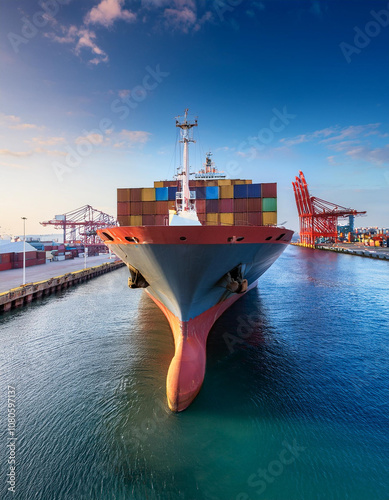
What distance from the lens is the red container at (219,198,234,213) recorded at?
15.4 m

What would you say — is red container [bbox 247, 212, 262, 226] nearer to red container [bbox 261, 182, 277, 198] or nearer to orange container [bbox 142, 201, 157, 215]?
red container [bbox 261, 182, 277, 198]

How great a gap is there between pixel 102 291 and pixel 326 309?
2110 centimetres

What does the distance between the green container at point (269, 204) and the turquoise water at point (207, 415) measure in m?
7.66

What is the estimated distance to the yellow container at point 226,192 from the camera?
15.5 m

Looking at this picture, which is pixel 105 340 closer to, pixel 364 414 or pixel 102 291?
pixel 364 414

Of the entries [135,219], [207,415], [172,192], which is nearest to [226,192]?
[172,192]

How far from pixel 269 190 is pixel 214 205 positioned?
3869 millimetres

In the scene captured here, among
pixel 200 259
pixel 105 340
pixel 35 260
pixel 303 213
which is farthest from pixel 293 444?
pixel 303 213

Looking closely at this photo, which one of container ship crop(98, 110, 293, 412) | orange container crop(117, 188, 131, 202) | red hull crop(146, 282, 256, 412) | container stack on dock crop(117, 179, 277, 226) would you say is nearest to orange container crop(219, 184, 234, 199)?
container stack on dock crop(117, 179, 277, 226)

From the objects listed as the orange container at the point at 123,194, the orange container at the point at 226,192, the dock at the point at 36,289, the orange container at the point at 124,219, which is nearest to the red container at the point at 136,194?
the orange container at the point at 123,194

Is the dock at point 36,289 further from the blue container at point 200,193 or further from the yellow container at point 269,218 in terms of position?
the yellow container at point 269,218

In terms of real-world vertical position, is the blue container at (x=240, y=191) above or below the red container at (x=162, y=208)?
above

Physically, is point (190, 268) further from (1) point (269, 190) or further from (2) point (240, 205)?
(1) point (269, 190)

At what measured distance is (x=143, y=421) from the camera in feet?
Result: 21.3
